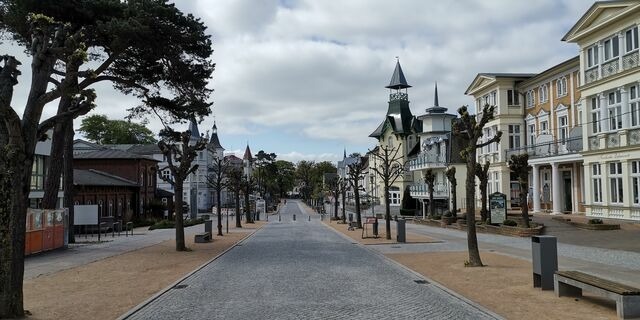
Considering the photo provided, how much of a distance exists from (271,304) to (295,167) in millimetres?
154165

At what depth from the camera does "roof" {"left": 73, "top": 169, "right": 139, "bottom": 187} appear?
134 ft

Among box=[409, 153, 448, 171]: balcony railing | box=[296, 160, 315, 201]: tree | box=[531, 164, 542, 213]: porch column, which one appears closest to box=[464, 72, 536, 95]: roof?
box=[531, 164, 542, 213]: porch column

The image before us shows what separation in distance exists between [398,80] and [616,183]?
57.6m

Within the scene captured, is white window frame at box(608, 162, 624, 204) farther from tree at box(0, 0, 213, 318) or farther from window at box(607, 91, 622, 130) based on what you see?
tree at box(0, 0, 213, 318)

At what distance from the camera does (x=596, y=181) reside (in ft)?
97.0

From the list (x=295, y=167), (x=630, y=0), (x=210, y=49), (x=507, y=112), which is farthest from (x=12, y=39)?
(x=295, y=167)

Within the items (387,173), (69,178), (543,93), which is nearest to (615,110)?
(387,173)

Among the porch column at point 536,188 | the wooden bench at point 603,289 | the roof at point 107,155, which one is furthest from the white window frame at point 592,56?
the roof at point 107,155

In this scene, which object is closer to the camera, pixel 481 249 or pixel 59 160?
pixel 481 249

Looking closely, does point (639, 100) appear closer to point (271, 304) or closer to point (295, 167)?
point (271, 304)

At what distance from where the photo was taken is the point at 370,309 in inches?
377

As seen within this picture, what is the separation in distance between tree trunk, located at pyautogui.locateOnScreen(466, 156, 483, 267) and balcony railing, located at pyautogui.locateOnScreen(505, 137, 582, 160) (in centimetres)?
1969

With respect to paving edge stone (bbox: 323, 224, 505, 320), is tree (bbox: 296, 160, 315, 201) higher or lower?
higher

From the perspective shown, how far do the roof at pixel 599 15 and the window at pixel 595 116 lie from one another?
3.55m
